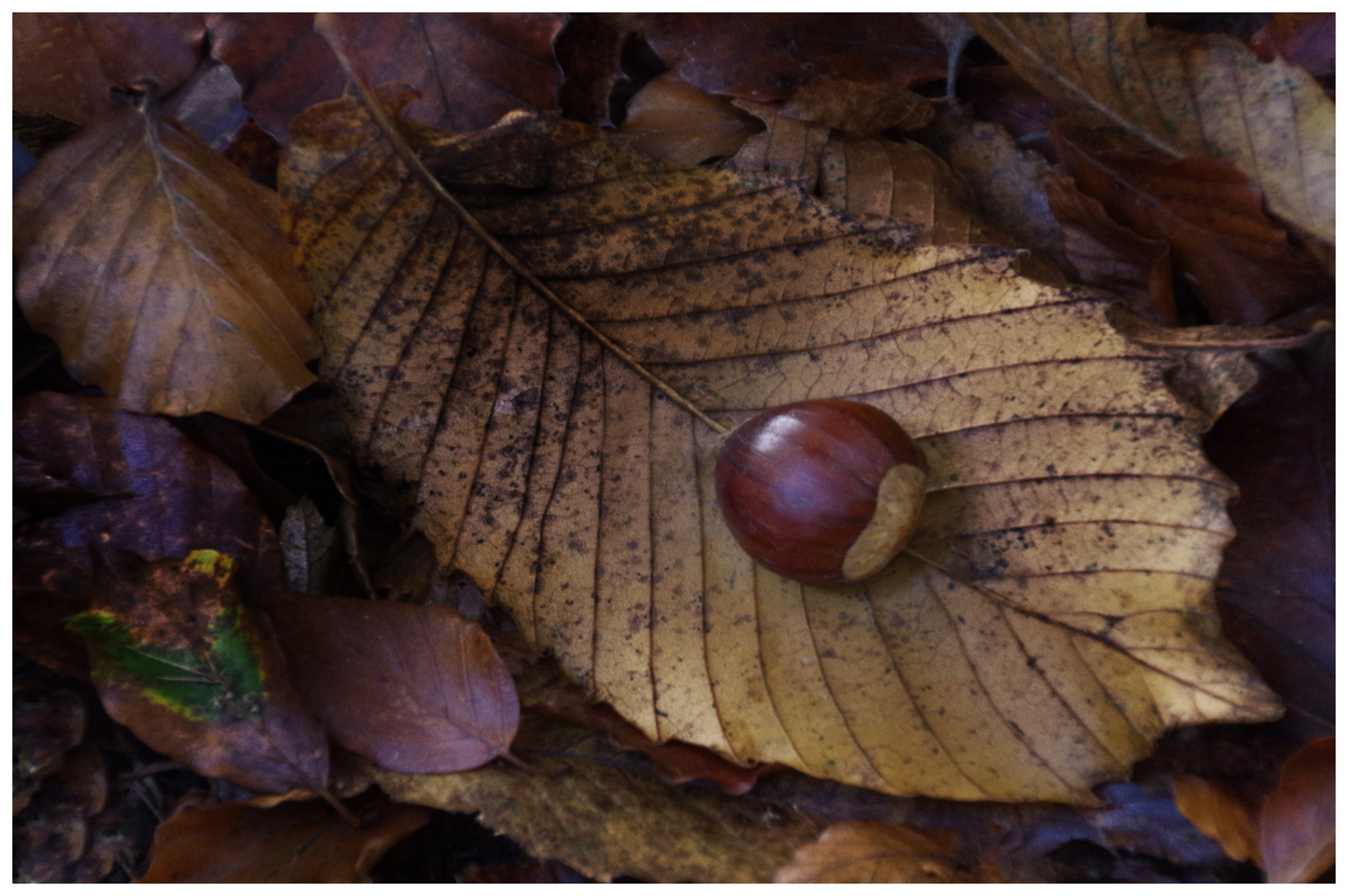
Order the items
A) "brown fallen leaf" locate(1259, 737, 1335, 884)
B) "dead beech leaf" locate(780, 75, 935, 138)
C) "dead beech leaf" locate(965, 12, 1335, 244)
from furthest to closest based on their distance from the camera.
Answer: "dead beech leaf" locate(780, 75, 935, 138) → "dead beech leaf" locate(965, 12, 1335, 244) → "brown fallen leaf" locate(1259, 737, 1335, 884)

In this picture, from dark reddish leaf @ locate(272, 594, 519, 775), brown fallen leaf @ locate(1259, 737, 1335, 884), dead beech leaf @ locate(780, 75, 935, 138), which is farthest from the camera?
dead beech leaf @ locate(780, 75, 935, 138)

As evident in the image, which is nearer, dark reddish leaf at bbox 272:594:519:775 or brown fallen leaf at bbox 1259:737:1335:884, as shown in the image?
brown fallen leaf at bbox 1259:737:1335:884

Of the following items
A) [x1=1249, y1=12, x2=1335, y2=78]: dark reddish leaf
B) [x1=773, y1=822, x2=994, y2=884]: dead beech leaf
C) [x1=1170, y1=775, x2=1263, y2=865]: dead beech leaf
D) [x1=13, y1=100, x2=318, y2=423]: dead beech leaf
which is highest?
[x1=1249, y1=12, x2=1335, y2=78]: dark reddish leaf

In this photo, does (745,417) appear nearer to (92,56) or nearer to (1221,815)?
(1221,815)

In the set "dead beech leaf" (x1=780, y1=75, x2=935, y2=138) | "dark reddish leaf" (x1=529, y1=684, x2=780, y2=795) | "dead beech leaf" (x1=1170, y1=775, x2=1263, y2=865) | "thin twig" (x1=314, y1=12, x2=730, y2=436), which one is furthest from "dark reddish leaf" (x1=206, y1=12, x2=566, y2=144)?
"dead beech leaf" (x1=1170, y1=775, x2=1263, y2=865)

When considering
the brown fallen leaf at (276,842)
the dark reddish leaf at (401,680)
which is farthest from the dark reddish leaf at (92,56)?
the brown fallen leaf at (276,842)

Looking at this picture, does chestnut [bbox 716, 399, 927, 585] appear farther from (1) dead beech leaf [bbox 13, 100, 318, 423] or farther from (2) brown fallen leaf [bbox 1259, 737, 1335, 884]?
(1) dead beech leaf [bbox 13, 100, 318, 423]

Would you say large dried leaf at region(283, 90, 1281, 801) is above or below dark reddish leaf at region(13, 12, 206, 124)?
below

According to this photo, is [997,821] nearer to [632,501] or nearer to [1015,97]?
[632,501]

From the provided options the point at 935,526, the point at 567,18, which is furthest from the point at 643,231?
the point at 935,526
